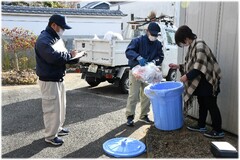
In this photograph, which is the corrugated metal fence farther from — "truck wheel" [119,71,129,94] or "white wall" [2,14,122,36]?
"white wall" [2,14,122,36]

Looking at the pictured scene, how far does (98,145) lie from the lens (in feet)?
13.1

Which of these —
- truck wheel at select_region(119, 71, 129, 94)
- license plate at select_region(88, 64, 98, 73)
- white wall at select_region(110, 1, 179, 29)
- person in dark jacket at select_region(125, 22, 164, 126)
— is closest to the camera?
person in dark jacket at select_region(125, 22, 164, 126)

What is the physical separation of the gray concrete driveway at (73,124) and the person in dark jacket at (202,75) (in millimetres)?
1106

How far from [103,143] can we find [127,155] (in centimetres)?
58

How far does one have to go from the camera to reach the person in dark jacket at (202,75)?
3.85m

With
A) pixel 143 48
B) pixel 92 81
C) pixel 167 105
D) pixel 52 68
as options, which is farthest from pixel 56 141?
pixel 92 81

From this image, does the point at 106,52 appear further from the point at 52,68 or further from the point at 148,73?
the point at 52,68

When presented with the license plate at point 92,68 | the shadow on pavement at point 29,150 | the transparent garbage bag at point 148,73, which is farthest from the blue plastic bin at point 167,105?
the license plate at point 92,68

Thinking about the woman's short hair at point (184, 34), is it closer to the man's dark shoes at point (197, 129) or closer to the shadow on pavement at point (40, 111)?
the man's dark shoes at point (197, 129)

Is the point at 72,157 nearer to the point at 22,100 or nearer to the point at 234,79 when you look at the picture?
the point at 234,79

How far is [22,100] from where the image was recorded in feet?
22.2

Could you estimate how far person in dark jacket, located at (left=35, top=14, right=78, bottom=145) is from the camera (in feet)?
12.0

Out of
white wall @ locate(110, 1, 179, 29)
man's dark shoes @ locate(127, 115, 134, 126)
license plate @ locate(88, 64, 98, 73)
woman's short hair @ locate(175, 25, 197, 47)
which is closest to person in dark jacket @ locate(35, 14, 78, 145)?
man's dark shoes @ locate(127, 115, 134, 126)

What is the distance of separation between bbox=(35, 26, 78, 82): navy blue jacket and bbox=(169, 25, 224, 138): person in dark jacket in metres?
1.75
